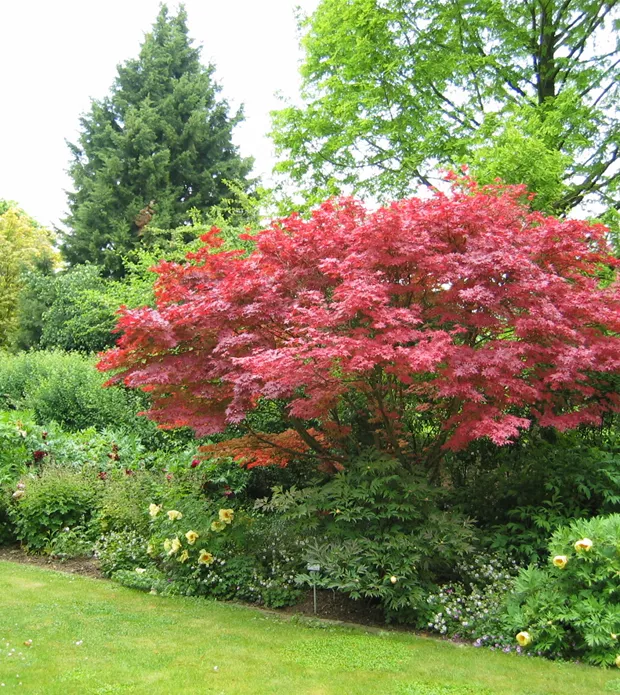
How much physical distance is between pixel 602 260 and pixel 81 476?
662cm

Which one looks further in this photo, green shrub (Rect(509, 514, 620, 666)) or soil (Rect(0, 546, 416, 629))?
soil (Rect(0, 546, 416, 629))

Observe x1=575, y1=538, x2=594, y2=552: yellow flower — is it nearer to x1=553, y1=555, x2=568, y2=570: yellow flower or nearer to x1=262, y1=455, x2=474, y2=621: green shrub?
x1=553, y1=555, x2=568, y2=570: yellow flower

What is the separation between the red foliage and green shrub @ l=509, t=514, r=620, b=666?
951mm

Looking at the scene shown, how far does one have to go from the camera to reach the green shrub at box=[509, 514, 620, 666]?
14.3ft

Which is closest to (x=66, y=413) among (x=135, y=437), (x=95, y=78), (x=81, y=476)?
(x=135, y=437)

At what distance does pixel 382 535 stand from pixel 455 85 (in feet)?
32.7

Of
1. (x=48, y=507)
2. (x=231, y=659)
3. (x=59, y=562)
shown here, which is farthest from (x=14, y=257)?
(x=231, y=659)

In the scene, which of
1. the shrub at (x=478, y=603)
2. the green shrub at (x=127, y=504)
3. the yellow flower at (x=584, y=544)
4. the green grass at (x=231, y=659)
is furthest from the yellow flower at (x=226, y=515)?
the yellow flower at (x=584, y=544)

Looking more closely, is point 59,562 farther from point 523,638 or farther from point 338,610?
point 523,638

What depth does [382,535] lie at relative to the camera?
219 inches

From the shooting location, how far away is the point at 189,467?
28.1 ft

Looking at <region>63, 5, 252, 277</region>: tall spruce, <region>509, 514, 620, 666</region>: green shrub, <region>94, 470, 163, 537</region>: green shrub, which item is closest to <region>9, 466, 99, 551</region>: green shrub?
<region>94, 470, 163, 537</region>: green shrub

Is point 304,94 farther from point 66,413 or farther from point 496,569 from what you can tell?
point 496,569

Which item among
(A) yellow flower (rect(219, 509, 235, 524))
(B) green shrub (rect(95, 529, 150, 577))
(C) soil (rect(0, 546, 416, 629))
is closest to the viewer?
(C) soil (rect(0, 546, 416, 629))
